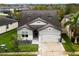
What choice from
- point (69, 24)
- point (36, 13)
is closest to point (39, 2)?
point (36, 13)

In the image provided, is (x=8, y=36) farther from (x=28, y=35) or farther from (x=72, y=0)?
(x=72, y=0)

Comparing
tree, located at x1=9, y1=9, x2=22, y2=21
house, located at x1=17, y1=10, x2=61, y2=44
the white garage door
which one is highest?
tree, located at x1=9, y1=9, x2=22, y2=21

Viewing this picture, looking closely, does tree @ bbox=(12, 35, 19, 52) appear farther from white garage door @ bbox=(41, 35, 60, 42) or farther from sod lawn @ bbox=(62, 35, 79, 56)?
sod lawn @ bbox=(62, 35, 79, 56)

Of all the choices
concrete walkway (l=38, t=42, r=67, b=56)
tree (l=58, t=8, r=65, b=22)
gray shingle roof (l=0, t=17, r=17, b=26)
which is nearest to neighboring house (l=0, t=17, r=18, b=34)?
gray shingle roof (l=0, t=17, r=17, b=26)

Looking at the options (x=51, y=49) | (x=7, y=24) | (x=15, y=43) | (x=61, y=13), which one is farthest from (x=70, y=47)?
(x=7, y=24)

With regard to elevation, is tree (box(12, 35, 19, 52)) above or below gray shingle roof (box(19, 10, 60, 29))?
below

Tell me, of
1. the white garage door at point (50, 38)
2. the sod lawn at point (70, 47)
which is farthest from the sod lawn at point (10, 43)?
the sod lawn at point (70, 47)
